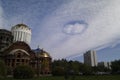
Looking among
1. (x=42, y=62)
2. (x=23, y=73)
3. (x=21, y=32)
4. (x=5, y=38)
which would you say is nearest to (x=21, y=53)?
(x=42, y=62)

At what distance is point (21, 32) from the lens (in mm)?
84625

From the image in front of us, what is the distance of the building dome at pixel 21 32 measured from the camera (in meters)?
84.5

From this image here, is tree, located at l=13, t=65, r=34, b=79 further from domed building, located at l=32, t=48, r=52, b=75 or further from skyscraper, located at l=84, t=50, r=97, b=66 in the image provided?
skyscraper, located at l=84, t=50, r=97, b=66

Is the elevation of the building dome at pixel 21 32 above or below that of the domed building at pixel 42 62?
above

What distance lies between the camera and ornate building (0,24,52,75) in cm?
6544

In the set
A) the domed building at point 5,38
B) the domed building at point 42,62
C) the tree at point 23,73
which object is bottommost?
the tree at point 23,73

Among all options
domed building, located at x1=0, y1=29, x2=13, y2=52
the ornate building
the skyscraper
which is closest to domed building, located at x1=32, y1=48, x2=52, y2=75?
the ornate building

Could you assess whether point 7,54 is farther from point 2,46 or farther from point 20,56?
point 2,46

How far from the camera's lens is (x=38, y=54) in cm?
7338

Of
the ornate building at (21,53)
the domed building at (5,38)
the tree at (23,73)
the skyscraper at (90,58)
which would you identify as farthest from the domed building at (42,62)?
the skyscraper at (90,58)

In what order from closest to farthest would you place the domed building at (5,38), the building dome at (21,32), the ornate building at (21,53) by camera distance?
the ornate building at (21,53) < the domed building at (5,38) < the building dome at (21,32)

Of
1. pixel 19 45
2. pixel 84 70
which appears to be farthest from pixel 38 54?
pixel 84 70

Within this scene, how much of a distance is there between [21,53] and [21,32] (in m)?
20.7

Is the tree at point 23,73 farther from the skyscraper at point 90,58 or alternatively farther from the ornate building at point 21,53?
the skyscraper at point 90,58
